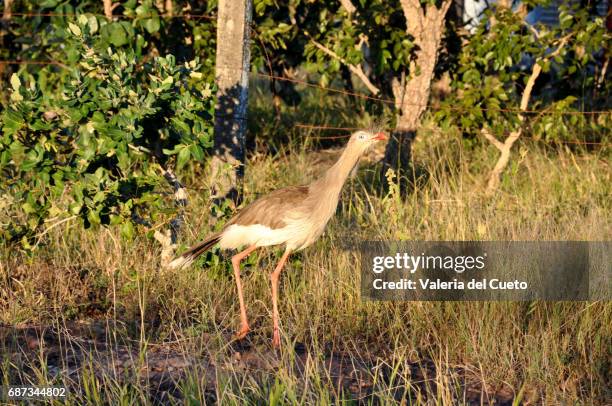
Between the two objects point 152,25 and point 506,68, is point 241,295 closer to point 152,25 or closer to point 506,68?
point 152,25

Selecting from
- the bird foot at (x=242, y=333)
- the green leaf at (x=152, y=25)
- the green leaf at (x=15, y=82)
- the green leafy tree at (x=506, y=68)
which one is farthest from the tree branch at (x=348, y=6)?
the bird foot at (x=242, y=333)

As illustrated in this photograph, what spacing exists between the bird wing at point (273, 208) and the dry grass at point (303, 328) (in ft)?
1.61

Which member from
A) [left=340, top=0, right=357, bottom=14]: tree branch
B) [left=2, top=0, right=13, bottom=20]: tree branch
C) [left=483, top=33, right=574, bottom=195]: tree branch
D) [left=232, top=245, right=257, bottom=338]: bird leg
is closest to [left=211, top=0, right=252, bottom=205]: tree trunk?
[left=232, top=245, right=257, bottom=338]: bird leg

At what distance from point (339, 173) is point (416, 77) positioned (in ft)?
9.30

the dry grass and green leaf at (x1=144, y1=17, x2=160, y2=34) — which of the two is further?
green leaf at (x1=144, y1=17, x2=160, y2=34)

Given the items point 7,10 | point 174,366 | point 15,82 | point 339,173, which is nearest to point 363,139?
point 339,173

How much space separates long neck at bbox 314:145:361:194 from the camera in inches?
207

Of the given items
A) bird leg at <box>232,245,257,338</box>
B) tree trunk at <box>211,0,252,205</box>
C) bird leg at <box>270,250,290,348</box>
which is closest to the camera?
bird leg at <box>270,250,290,348</box>

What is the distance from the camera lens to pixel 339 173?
5277mm

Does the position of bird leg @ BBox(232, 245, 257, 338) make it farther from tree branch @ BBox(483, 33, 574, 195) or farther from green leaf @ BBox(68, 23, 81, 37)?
tree branch @ BBox(483, 33, 574, 195)

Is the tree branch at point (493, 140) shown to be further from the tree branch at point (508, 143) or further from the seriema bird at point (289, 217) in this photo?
the seriema bird at point (289, 217)

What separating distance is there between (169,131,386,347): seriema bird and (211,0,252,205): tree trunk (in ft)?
2.02

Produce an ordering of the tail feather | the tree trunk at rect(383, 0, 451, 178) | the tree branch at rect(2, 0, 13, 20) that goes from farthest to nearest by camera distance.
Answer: the tree branch at rect(2, 0, 13, 20) → the tree trunk at rect(383, 0, 451, 178) → the tail feather

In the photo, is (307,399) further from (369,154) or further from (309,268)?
(369,154)
